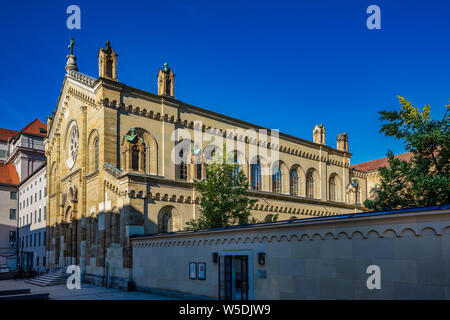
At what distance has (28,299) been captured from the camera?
19.7 metres

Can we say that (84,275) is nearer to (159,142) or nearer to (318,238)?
(159,142)

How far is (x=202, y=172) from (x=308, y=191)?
52.6 ft

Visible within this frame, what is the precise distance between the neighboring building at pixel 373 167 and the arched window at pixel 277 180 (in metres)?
14.3

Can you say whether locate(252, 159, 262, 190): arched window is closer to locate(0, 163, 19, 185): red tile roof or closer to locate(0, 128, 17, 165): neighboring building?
locate(0, 163, 19, 185): red tile roof

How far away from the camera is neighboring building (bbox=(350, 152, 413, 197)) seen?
176ft

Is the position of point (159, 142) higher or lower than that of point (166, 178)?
higher

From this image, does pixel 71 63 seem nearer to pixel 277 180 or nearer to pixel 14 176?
pixel 277 180

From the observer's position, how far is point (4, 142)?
77.7 metres

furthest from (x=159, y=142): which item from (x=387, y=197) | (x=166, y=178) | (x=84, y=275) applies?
(x=387, y=197)

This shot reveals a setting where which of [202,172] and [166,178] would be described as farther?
[202,172]

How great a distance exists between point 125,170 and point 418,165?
17.2 meters

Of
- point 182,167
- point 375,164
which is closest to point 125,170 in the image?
point 182,167

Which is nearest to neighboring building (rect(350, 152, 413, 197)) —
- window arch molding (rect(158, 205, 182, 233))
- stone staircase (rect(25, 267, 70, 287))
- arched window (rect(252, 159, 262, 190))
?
arched window (rect(252, 159, 262, 190))

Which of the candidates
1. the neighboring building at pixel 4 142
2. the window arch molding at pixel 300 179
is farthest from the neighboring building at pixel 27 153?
the window arch molding at pixel 300 179
